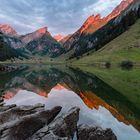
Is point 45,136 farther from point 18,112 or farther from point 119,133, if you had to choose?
point 119,133

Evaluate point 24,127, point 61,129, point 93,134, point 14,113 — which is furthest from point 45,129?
point 14,113

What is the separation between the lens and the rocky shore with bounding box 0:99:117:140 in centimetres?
2347

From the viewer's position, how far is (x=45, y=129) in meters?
24.4

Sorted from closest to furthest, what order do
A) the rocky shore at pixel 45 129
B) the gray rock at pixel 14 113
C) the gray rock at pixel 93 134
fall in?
the rocky shore at pixel 45 129
the gray rock at pixel 93 134
the gray rock at pixel 14 113

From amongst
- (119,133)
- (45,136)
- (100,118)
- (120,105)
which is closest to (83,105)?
(120,105)

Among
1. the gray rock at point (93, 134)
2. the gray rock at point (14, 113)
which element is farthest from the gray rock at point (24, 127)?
the gray rock at point (93, 134)

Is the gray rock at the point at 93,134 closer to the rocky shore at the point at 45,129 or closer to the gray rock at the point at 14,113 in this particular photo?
the rocky shore at the point at 45,129

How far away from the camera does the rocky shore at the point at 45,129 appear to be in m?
23.5

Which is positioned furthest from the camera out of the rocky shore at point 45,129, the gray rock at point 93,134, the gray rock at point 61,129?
the gray rock at point 93,134

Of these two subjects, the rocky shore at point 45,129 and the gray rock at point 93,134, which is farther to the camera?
the gray rock at point 93,134

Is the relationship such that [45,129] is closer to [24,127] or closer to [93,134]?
[24,127]

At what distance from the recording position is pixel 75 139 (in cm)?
2673

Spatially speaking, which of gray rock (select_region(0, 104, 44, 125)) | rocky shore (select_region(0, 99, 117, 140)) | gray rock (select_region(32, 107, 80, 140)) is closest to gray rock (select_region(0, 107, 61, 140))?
rocky shore (select_region(0, 99, 117, 140))

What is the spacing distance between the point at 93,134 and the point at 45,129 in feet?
14.2
